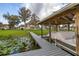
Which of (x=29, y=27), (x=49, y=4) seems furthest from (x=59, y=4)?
(x=29, y=27)

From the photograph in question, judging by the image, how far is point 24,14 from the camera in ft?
13.6

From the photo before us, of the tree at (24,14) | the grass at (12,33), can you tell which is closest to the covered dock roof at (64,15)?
the tree at (24,14)

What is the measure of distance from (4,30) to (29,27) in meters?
0.53

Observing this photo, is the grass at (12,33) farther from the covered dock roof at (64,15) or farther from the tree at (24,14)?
the covered dock roof at (64,15)

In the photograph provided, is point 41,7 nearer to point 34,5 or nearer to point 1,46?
point 34,5

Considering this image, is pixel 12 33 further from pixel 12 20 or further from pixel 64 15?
pixel 64 15

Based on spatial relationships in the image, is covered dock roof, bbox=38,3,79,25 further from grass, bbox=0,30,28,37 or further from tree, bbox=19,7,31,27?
grass, bbox=0,30,28,37

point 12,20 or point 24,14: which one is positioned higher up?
point 24,14

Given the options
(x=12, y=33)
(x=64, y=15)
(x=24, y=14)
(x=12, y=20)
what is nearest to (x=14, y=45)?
(x=12, y=33)

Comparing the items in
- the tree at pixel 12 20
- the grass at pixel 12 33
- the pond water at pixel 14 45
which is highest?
the tree at pixel 12 20

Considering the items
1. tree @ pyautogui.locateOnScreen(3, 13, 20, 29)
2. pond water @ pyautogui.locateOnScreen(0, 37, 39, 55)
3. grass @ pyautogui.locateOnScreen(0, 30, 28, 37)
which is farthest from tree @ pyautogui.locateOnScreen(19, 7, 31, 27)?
pond water @ pyautogui.locateOnScreen(0, 37, 39, 55)

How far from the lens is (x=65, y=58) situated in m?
3.93

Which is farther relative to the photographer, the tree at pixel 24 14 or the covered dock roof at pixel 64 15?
the tree at pixel 24 14

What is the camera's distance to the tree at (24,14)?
13.5ft
